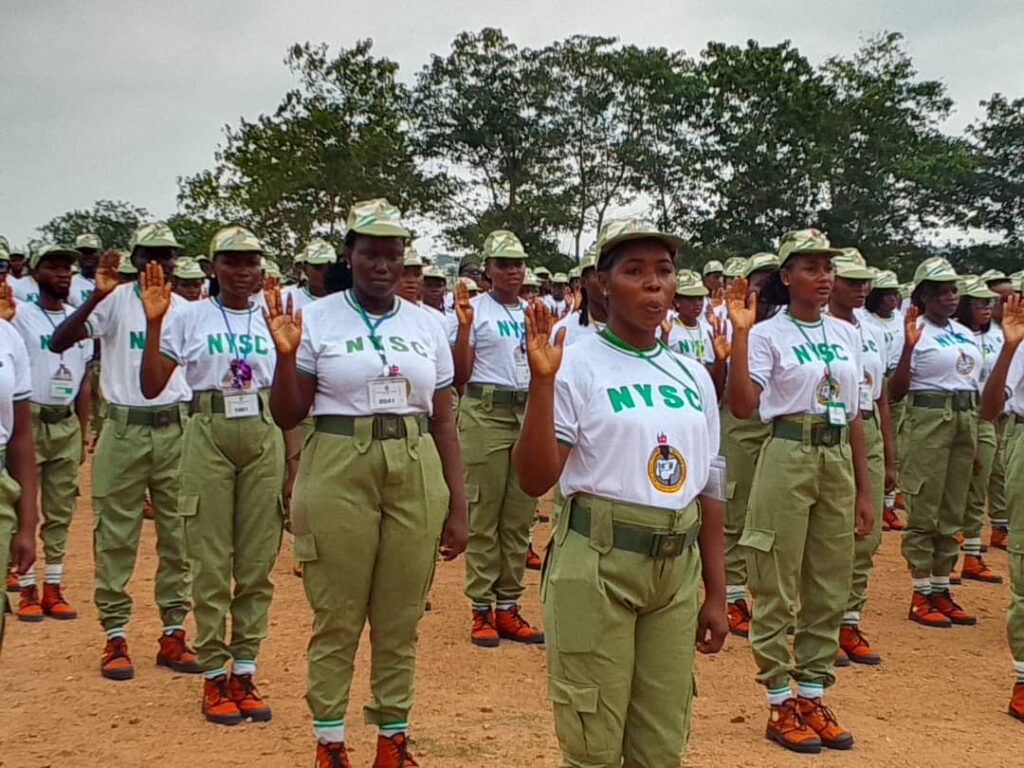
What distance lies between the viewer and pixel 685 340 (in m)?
8.98

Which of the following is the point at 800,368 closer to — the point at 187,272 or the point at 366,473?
the point at 366,473

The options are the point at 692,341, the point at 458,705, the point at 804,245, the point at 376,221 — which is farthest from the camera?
the point at 692,341

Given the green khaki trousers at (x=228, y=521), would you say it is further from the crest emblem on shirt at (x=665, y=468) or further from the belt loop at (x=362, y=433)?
the crest emblem on shirt at (x=665, y=468)

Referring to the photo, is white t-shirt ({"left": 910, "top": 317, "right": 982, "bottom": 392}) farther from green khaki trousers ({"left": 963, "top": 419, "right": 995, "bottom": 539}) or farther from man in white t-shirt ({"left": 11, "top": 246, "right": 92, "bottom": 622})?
man in white t-shirt ({"left": 11, "top": 246, "right": 92, "bottom": 622})

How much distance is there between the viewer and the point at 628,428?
11.2ft

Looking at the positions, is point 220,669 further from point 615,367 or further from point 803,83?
point 803,83

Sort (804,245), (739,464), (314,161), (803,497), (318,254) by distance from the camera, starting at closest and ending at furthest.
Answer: (803,497), (804,245), (739,464), (318,254), (314,161)

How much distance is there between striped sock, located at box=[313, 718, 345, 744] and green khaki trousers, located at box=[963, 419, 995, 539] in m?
6.11

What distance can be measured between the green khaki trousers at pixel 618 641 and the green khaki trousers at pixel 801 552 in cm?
197

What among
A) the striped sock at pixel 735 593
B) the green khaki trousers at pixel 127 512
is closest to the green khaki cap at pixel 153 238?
the green khaki trousers at pixel 127 512

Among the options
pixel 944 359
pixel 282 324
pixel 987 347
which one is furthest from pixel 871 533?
pixel 282 324

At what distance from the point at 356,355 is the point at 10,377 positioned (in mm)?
1411

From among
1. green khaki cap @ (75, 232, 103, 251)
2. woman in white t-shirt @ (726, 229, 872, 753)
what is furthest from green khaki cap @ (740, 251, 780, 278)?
green khaki cap @ (75, 232, 103, 251)

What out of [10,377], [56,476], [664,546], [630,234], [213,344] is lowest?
[56,476]
